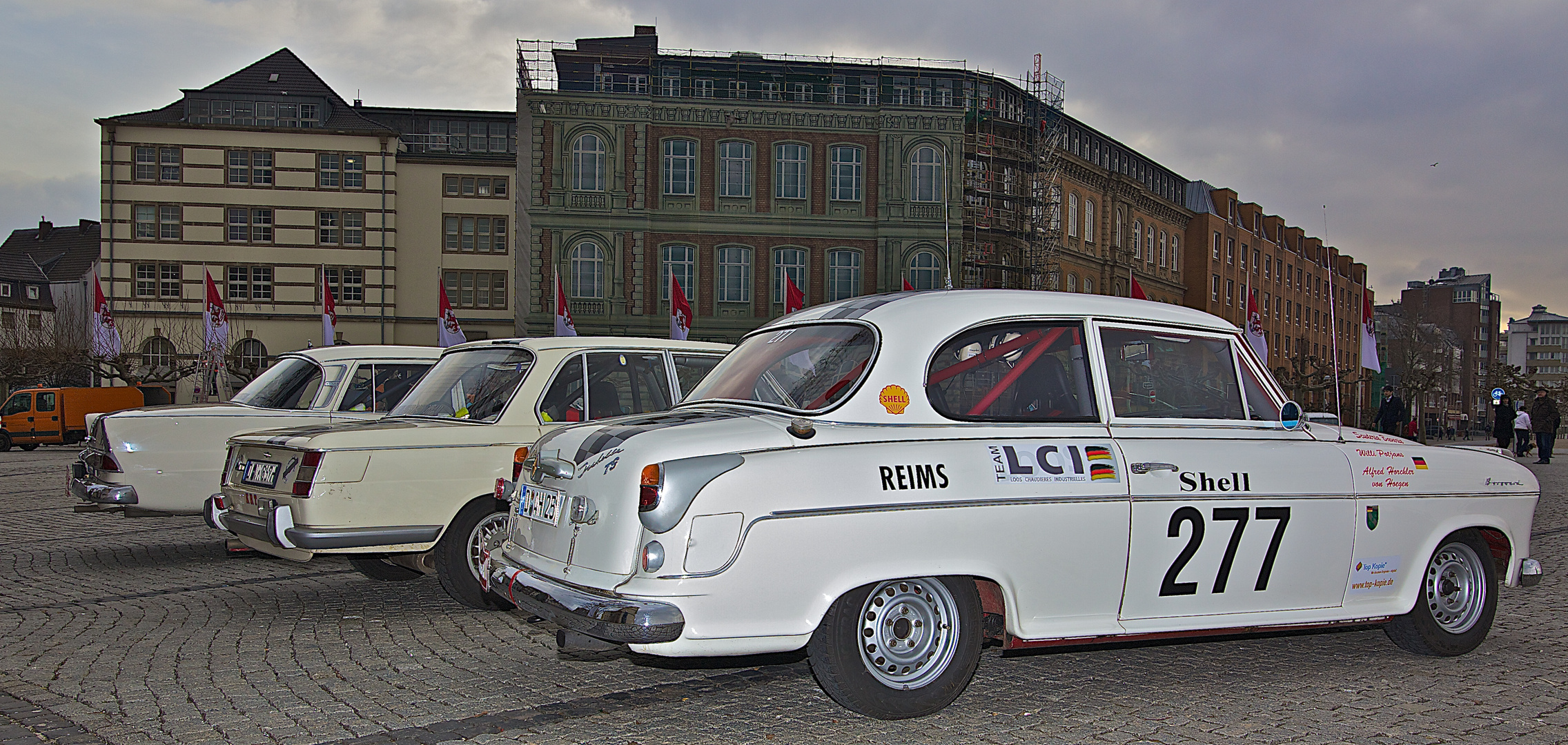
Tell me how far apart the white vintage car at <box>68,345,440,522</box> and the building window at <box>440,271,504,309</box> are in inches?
1795

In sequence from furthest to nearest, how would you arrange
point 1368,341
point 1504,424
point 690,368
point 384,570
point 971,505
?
point 1504,424 < point 1368,341 < point 690,368 < point 384,570 < point 971,505

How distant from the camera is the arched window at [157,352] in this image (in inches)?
2016

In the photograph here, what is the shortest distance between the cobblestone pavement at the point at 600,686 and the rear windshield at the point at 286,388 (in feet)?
8.37

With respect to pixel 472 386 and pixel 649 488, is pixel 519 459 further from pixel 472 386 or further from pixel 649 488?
pixel 472 386

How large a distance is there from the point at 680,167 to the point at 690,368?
35.0m

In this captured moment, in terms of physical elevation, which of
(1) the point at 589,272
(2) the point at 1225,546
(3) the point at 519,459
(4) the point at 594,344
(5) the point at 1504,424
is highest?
(1) the point at 589,272

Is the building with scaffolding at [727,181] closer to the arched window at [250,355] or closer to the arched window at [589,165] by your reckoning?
the arched window at [589,165]

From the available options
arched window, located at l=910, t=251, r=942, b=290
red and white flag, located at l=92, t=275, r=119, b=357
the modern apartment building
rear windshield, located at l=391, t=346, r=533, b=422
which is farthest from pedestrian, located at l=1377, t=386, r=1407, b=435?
the modern apartment building

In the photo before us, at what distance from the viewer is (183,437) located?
915cm

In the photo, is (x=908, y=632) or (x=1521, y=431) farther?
(x=1521, y=431)

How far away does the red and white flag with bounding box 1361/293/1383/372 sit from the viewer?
2077cm

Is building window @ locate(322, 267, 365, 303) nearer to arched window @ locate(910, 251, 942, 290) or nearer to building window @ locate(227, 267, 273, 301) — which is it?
building window @ locate(227, 267, 273, 301)

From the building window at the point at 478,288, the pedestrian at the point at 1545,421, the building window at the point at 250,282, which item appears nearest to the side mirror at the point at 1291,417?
the pedestrian at the point at 1545,421

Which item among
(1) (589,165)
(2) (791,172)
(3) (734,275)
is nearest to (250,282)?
(1) (589,165)
